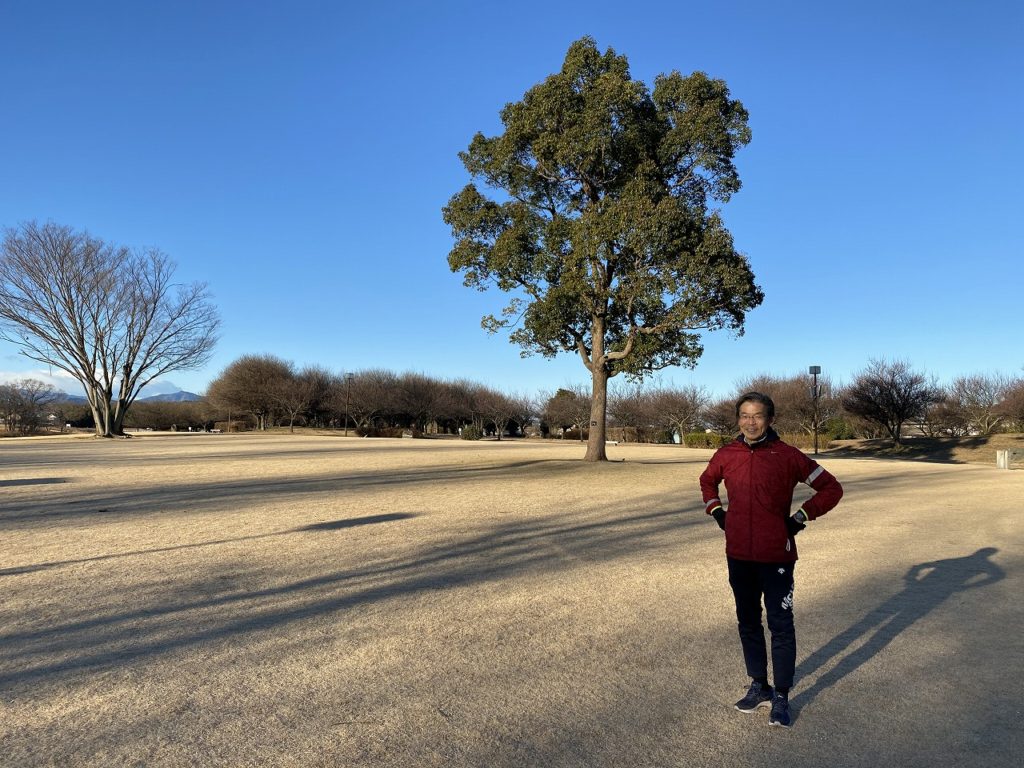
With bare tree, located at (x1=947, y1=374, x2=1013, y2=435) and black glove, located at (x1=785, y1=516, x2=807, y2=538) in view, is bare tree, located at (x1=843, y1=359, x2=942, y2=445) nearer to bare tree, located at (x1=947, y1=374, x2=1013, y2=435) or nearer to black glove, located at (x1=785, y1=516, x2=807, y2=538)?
bare tree, located at (x1=947, y1=374, x2=1013, y2=435)

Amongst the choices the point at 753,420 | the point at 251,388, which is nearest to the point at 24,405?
the point at 251,388

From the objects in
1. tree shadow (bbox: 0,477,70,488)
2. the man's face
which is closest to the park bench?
the man's face

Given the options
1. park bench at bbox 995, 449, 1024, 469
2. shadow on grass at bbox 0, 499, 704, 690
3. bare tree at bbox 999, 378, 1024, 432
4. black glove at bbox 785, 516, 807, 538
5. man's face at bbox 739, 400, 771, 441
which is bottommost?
shadow on grass at bbox 0, 499, 704, 690

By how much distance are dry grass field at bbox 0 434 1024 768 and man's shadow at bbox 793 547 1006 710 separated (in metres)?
0.03

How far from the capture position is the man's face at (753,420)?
3221 mm

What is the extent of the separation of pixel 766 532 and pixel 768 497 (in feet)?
0.59

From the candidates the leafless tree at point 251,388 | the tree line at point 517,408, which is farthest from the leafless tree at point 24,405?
the leafless tree at point 251,388

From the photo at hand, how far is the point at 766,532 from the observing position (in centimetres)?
312

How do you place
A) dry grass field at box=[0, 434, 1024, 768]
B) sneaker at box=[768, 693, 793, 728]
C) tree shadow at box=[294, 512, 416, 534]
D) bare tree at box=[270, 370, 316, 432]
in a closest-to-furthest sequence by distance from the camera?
dry grass field at box=[0, 434, 1024, 768], sneaker at box=[768, 693, 793, 728], tree shadow at box=[294, 512, 416, 534], bare tree at box=[270, 370, 316, 432]

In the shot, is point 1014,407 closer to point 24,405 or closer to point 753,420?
point 753,420

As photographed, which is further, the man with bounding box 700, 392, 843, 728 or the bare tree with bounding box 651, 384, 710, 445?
the bare tree with bounding box 651, 384, 710, 445

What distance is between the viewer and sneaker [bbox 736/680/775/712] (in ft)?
10.2

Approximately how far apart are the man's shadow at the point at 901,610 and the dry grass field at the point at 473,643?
0.09 feet

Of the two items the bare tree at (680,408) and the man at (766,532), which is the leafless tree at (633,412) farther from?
the man at (766,532)
